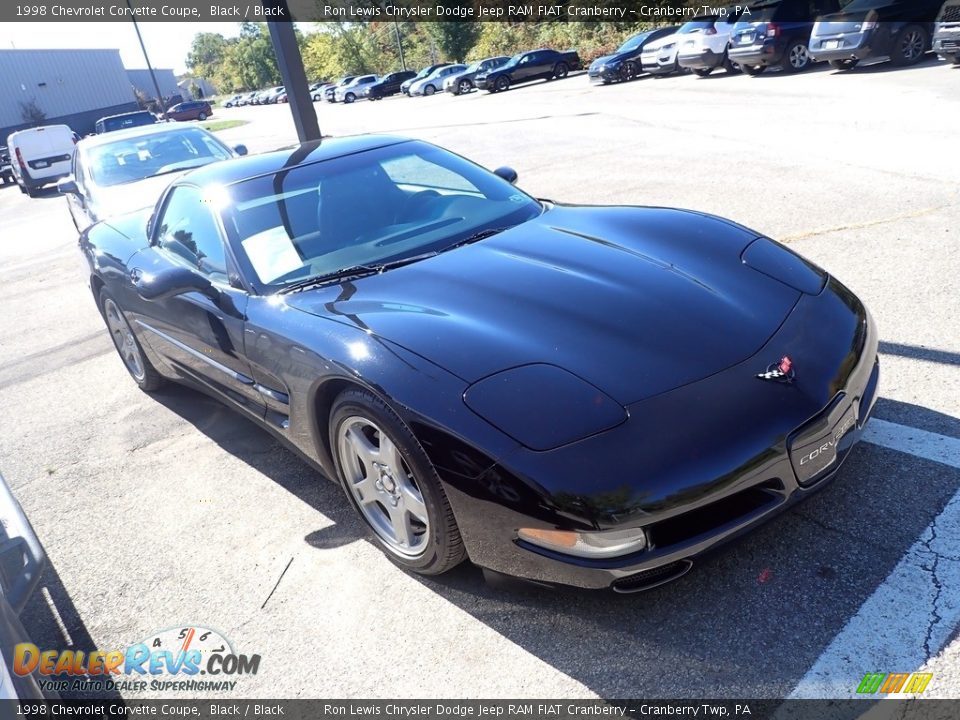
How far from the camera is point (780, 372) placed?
8.05 ft

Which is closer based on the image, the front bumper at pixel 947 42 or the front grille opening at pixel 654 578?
the front grille opening at pixel 654 578

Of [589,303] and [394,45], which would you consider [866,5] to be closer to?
[589,303]

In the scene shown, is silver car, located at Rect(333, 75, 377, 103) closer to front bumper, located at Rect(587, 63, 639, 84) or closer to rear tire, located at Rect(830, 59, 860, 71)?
front bumper, located at Rect(587, 63, 639, 84)

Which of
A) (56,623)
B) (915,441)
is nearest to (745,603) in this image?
(915,441)

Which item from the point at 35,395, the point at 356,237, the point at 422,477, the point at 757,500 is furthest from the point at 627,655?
the point at 35,395

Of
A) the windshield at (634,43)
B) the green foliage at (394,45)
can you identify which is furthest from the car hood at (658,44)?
the green foliage at (394,45)

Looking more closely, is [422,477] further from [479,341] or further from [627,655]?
[627,655]

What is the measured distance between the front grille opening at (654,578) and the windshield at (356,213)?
70.4 inches

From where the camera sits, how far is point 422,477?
2.47 metres

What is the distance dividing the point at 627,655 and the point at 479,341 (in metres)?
1.09

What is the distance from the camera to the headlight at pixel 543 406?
2283 millimetres

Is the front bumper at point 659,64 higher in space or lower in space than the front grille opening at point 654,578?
lower

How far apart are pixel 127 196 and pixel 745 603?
7.72 meters

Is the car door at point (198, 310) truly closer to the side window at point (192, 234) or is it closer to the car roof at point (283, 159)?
the side window at point (192, 234)
